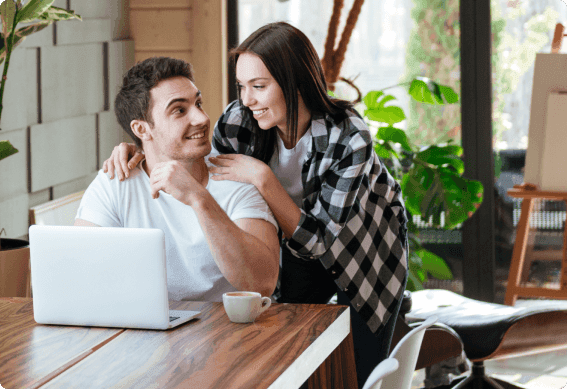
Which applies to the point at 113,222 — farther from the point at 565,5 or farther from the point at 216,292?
the point at 565,5

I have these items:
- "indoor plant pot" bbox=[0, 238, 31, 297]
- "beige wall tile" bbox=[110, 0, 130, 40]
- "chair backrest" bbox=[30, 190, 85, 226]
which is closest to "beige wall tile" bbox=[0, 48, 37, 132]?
"chair backrest" bbox=[30, 190, 85, 226]

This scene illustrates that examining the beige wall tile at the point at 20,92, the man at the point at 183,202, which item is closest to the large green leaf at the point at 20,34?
the beige wall tile at the point at 20,92

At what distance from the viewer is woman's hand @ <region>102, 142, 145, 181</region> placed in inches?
71.2

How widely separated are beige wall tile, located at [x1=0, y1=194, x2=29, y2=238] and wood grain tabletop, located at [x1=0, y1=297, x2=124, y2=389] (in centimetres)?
118

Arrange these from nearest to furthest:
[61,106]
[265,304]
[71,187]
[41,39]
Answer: [265,304]
[41,39]
[61,106]
[71,187]

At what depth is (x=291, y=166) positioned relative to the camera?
6.17 feet

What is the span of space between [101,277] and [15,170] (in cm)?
150

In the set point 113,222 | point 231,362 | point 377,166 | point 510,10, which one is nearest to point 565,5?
point 510,10

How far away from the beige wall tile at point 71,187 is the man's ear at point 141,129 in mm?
1243

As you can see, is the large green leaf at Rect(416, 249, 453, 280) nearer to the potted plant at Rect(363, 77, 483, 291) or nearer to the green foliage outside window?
the potted plant at Rect(363, 77, 483, 291)

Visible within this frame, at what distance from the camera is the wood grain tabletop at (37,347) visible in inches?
44.1

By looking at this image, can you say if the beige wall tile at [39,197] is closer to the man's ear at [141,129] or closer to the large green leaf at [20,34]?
the large green leaf at [20,34]

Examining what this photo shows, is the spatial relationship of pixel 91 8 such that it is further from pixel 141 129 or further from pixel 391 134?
pixel 141 129

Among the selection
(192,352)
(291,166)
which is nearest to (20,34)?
(291,166)
